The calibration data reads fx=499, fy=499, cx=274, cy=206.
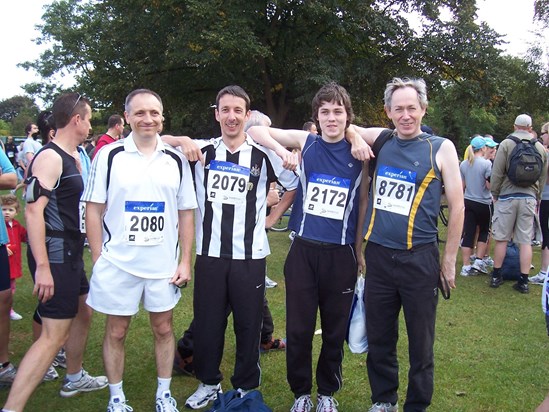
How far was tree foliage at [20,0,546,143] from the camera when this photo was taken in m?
20.3

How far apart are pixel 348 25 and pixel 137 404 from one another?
19.9 metres

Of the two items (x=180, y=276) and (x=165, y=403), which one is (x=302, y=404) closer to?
(x=165, y=403)

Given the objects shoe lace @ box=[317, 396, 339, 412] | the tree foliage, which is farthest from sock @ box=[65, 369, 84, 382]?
the tree foliage

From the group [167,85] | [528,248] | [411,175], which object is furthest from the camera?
[167,85]

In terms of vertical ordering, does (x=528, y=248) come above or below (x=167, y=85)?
below

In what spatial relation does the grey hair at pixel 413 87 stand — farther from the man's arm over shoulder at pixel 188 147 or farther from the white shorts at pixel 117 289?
the white shorts at pixel 117 289

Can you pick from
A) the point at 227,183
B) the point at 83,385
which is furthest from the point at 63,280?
the point at 227,183

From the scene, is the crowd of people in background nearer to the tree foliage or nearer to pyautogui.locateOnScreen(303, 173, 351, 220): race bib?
pyautogui.locateOnScreen(303, 173, 351, 220): race bib

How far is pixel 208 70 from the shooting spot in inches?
864

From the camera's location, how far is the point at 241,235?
3.43m

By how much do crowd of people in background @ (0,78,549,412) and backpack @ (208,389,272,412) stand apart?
108 millimetres

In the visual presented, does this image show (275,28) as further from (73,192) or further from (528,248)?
(73,192)

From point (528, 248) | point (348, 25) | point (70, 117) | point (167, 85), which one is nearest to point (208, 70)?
point (167, 85)

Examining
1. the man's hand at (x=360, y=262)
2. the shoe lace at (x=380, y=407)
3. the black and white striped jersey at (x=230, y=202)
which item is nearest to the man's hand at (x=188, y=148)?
the black and white striped jersey at (x=230, y=202)
